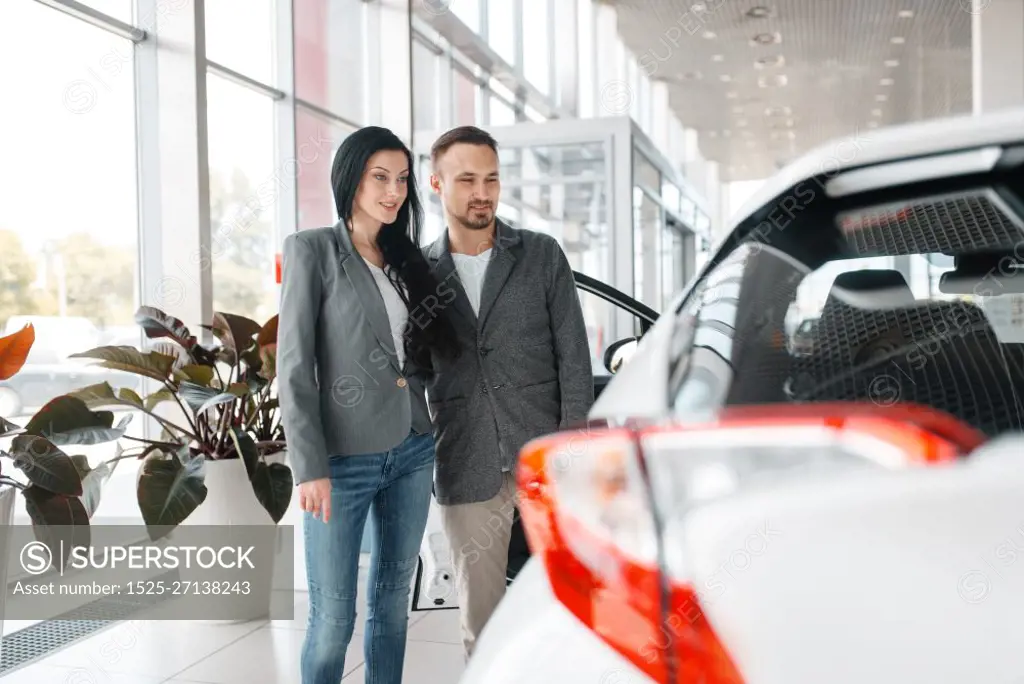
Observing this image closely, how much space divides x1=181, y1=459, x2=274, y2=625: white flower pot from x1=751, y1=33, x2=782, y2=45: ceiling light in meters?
11.0

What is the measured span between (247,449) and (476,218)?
4.71 ft

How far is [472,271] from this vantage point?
81.8 inches

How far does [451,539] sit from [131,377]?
323 cm

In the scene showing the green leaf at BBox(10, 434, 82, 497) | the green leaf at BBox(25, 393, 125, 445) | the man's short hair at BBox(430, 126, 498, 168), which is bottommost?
the green leaf at BBox(10, 434, 82, 497)

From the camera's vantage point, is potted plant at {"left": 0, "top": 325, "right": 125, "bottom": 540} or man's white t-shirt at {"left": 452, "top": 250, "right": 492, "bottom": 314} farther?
potted plant at {"left": 0, "top": 325, "right": 125, "bottom": 540}

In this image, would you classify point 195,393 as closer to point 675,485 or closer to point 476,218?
point 476,218

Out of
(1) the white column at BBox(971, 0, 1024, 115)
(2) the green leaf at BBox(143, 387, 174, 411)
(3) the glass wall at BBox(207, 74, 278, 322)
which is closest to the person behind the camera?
(2) the green leaf at BBox(143, 387, 174, 411)

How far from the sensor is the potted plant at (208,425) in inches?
112

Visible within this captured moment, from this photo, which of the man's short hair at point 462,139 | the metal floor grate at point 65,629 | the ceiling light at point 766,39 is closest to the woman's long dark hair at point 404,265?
the man's short hair at point 462,139

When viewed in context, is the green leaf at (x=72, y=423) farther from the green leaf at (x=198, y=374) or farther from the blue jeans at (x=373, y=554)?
the blue jeans at (x=373, y=554)

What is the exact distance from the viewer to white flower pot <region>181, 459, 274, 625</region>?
3217 mm

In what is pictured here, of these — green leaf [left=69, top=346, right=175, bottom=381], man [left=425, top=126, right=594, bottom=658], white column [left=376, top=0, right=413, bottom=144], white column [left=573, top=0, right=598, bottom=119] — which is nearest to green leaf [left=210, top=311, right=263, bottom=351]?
green leaf [left=69, top=346, right=175, bottom=381]

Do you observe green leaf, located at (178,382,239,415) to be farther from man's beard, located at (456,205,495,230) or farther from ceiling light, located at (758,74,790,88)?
ceiling light, located at (758,74,790,88)

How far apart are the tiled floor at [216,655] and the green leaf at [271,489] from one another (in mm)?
442
